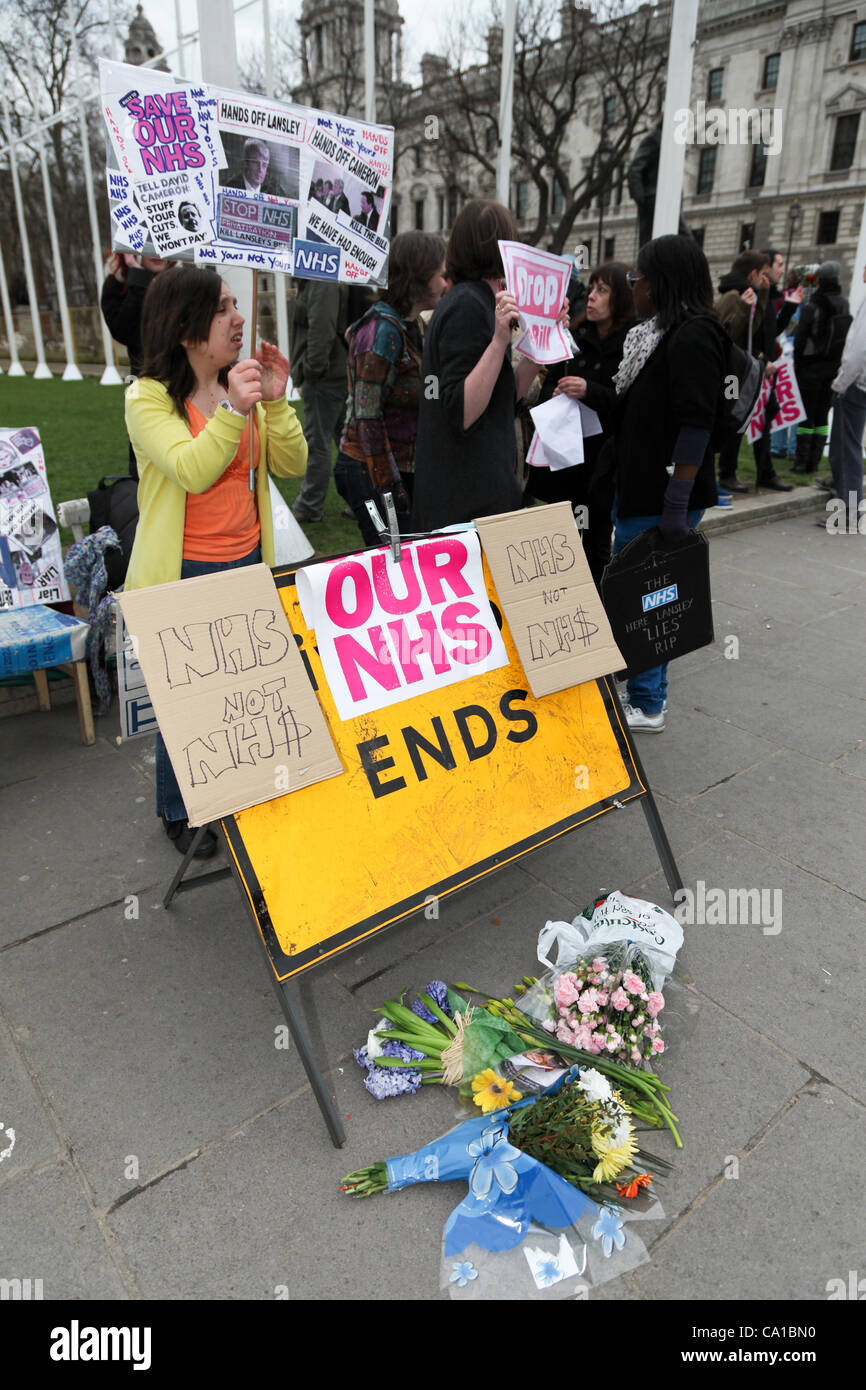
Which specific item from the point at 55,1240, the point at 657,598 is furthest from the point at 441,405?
the point at 55,1240

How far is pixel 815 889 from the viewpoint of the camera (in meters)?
3.01

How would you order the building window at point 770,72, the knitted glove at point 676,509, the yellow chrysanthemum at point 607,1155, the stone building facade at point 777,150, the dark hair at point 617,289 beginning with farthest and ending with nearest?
1. the building window at point 770,72
2. the stone building facade at point 777,150
3. the dark hair at point 617,289
4. the knitted glove at point 676,509
5. the yellow chrysanthemum at point 607,1155

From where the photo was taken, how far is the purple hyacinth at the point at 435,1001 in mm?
2410

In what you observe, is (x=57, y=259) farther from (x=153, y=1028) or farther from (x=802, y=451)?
(x=153, y=1028)

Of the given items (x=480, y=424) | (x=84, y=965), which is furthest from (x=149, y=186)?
(x=84, y=965)

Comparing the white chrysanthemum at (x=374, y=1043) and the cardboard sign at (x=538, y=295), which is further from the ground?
the cardboard sign at (x=538, y=295)

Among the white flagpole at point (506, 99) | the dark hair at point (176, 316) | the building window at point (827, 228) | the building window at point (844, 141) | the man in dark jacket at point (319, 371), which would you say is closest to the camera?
the dark hair at point (176, 316)

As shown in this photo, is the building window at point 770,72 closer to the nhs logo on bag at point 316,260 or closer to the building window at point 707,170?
the building window at point 707,170

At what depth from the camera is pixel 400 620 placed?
235cm

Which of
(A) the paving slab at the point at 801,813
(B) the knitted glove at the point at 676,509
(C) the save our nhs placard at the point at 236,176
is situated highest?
(C) the save our nhs placard at the point at 236,176

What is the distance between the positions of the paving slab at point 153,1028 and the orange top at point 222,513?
118 cm

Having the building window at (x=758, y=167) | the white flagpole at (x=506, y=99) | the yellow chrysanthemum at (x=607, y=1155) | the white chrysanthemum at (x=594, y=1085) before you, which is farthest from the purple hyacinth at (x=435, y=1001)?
the building window at (x=758, y=167)

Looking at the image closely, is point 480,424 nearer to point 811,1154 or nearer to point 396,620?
point 396,620

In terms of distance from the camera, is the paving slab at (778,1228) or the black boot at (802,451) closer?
the paving slab at (778,1228)
